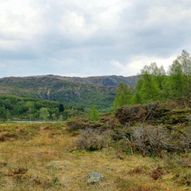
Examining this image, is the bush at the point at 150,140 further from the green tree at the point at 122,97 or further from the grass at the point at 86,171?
the green tree at the point at 122,97

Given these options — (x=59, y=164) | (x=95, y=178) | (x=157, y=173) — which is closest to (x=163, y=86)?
(x=59, y=164)

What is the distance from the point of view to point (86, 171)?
A: 850 inches

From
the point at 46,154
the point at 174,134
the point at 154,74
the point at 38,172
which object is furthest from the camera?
the point at 154,74

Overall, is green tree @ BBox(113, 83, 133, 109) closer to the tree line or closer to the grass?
the tree line

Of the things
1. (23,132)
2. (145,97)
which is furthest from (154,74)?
(23,132)

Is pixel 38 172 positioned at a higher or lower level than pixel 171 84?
lower

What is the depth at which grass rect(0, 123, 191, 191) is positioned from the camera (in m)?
17.2

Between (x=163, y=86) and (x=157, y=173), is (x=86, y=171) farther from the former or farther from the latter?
(x=163, y=86)

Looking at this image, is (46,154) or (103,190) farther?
(46,154)

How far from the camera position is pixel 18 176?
19828 millimetres

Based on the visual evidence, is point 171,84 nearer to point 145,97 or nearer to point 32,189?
point 145,97

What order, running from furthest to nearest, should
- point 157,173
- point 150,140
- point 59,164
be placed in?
point 150,140 < point 59,164 < point 157,173

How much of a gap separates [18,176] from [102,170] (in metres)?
4.69

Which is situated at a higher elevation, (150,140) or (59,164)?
(150,140)
